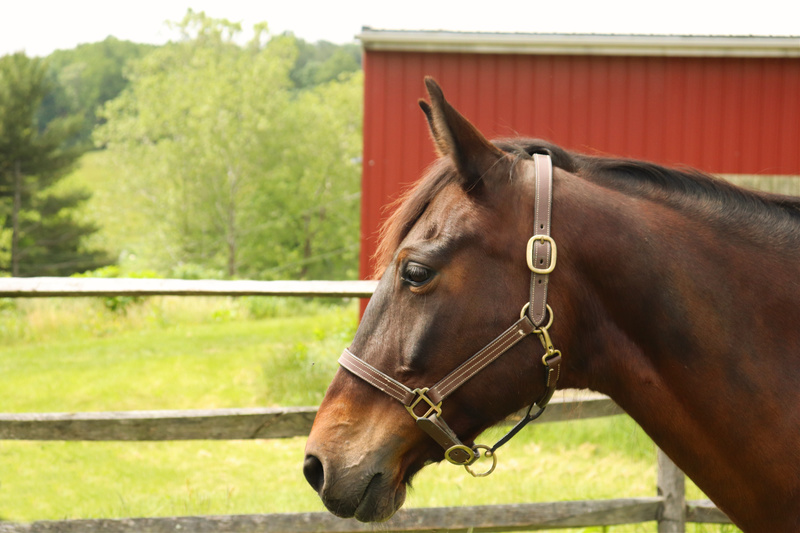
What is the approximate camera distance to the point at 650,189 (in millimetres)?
1785

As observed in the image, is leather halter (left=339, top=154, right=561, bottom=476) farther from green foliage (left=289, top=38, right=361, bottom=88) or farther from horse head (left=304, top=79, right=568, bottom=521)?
green foliage (left=289, top=38, right=361, bottom=88)

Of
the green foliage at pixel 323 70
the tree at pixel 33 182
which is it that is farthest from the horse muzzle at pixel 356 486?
the green foliage at pixel 323 70

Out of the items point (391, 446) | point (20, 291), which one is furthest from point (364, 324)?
point (20, 291)

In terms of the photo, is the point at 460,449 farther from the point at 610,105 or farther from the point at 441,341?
the point at 610,105

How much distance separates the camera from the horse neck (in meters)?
1.61

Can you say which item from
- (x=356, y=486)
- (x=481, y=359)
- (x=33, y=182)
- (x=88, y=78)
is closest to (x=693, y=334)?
(x=481, y=359)

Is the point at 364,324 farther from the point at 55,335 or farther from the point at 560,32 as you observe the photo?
the point at 55,335

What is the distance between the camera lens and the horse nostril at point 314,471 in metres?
1.68

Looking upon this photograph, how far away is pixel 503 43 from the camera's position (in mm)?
7555

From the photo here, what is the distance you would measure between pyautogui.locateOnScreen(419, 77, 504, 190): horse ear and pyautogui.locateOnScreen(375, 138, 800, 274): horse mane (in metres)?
0.07

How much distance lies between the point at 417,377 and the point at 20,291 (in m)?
2.47

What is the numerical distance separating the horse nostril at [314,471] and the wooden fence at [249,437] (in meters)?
1.59

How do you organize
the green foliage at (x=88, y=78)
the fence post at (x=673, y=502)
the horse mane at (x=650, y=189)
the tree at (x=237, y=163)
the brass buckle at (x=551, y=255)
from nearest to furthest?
the brass buckle at (x=551, y=255), the horse mane at (x=650, y=189), the fence post at (x=673, y=502), the tree at (x=237, y=163), the green foliage at (x=88, y=78)

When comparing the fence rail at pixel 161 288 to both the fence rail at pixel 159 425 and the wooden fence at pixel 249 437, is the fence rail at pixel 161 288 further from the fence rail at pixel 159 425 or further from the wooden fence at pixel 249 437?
the fence rail at pixel 159 425
